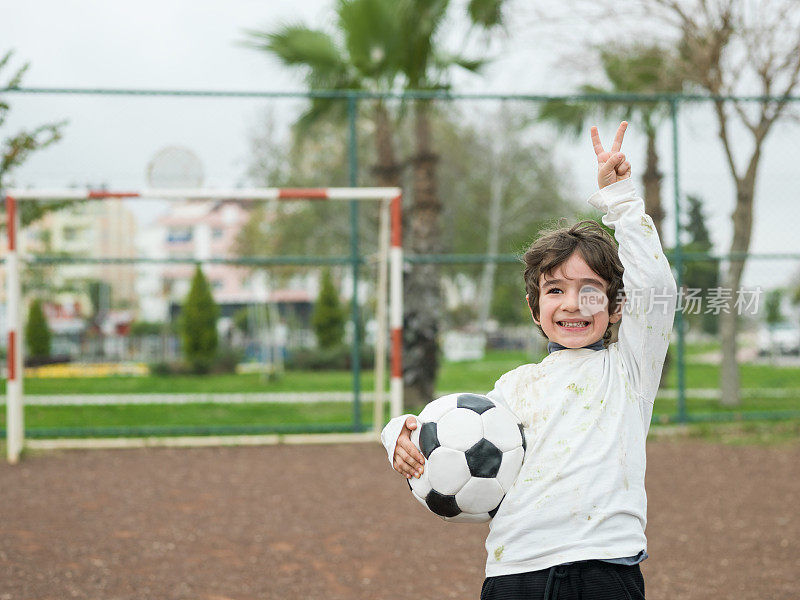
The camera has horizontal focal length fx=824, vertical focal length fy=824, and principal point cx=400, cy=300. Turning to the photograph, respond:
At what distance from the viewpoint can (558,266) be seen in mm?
1719

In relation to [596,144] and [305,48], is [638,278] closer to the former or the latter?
[596,144]

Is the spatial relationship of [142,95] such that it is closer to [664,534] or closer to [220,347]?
[664,534]

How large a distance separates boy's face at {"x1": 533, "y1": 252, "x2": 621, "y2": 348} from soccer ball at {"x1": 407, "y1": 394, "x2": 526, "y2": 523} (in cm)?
21

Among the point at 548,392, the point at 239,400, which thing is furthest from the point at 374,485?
the point at 239,400

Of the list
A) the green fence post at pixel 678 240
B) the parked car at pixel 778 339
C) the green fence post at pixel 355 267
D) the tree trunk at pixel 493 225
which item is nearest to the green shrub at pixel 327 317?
the tree trunk at pixel 493 225

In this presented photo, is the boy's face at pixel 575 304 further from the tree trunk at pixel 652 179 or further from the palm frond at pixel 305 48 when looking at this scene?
the tree trunk at pixel 652 179

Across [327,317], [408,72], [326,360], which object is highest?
[408,72]

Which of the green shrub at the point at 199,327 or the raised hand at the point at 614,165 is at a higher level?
the raised hand at the point at 614,165

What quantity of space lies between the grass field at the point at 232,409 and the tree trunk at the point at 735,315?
0.69 feet

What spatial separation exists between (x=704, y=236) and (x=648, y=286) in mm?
6631

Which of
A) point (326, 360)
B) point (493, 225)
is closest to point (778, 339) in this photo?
point (326, 360)

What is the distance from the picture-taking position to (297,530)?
4082mm

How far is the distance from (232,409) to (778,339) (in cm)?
717

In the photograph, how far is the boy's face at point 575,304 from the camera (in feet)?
5.57
